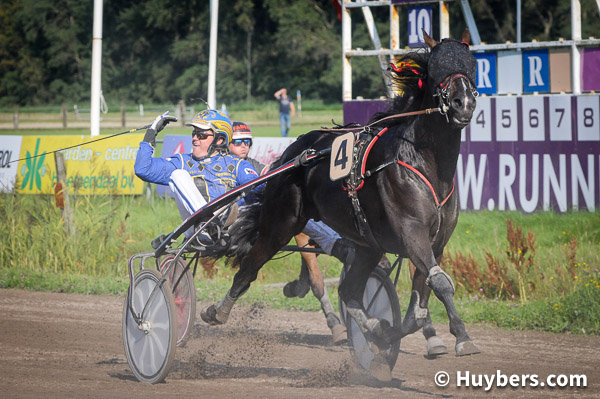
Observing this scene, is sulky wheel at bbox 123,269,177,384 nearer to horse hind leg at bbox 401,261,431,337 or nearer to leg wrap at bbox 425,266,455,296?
horse hind leg at bbox 401,261,431,337

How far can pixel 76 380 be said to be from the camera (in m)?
5.31

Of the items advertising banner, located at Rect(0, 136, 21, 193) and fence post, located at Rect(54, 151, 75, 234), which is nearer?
fence post, located at Rect(54, 151, 75, 234)

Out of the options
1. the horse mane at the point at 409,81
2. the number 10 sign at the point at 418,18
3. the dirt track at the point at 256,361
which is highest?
the number 10 sign at the point at 418,18

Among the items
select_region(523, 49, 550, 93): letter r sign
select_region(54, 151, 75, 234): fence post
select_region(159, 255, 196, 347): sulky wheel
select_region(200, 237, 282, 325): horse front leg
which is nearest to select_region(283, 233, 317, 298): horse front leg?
select_region(159, 255, 196, 347): sulky wheel

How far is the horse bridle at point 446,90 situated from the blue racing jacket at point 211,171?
188 cm

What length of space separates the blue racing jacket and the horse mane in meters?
1.28

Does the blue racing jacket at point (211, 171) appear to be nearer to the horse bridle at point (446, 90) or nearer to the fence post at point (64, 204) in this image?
the horse bridle at point (446, 90)

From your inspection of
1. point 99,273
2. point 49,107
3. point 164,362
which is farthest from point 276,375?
point 49,107

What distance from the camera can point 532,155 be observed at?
10578 mm

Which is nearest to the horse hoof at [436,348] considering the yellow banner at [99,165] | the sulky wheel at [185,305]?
the sulky wheel at [185,305]

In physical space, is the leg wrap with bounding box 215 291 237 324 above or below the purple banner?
below

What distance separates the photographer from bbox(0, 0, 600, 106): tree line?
133 ft

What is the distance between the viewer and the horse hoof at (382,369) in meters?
5.32

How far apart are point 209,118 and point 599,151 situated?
18.9ft
